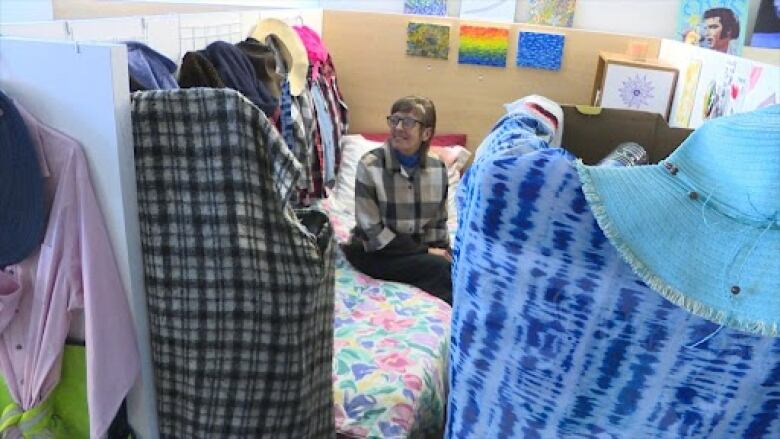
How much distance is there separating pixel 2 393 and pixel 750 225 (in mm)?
1109

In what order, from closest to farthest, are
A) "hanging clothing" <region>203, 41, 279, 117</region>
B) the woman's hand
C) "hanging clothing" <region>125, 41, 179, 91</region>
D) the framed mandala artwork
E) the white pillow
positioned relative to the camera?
1. "hanging clothing" <region>125, 41, 179, 91</region>
2. "hanging clothing" <region>203, 41, 279, 117</region>
3. the woman's hand
4. the framed mandala artwork
5. the white pillow

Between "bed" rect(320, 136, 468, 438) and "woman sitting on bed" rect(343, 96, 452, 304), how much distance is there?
0.06 meters

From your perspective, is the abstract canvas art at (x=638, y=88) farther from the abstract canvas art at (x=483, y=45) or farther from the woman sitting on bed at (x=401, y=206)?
the woman sitting on bed at (x=401, y=206)

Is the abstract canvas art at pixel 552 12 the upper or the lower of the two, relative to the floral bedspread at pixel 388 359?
upper

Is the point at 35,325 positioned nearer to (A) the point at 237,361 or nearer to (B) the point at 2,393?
(B) the point at 2,393

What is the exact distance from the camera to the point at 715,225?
2.15 feet

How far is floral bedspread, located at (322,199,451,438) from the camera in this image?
1.40 meters

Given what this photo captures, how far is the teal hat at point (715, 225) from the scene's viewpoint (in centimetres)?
63

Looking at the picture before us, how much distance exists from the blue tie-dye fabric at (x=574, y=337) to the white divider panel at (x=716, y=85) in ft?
2.79

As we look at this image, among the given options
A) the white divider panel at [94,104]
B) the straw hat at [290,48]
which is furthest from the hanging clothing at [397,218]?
the white divider panel at [94,104]

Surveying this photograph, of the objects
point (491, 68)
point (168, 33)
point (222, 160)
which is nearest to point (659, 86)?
point (491, 68)

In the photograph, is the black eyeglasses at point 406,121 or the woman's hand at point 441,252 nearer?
the black eyeglasses at point 406,121

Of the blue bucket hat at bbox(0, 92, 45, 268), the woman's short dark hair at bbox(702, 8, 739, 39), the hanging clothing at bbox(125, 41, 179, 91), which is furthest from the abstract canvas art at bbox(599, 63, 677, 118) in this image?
the blue bucket hat at bbox(0, 92, 45, 268)

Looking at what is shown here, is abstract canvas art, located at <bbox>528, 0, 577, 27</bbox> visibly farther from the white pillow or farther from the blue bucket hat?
the blue bucket hat
